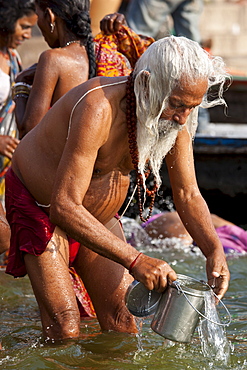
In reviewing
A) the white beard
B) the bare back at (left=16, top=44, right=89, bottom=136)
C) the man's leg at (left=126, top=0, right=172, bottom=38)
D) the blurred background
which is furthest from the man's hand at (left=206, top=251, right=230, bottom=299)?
the blurred background

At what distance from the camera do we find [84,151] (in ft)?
10.2

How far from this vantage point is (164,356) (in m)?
3.49

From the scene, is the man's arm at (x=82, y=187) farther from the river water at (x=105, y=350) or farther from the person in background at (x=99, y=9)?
the person in background at (x=99, y=9)

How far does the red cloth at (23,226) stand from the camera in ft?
11.5

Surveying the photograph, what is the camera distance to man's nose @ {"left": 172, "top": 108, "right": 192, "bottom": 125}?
3.13 meters

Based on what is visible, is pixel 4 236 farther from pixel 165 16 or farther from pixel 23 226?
pixel 165 16

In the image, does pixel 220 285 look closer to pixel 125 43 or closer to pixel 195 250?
pixel 125 43

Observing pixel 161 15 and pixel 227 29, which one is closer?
pixel 161 15

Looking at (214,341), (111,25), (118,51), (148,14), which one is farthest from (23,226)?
(148,14)

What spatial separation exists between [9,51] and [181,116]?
342cm

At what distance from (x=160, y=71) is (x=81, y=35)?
1541 mm

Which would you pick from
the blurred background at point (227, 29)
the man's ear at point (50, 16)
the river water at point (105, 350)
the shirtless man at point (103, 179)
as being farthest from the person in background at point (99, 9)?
the blurred background at point (227, 29)

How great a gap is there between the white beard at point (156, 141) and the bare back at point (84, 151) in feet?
0.39

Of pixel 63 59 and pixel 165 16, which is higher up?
pixel 63 59
